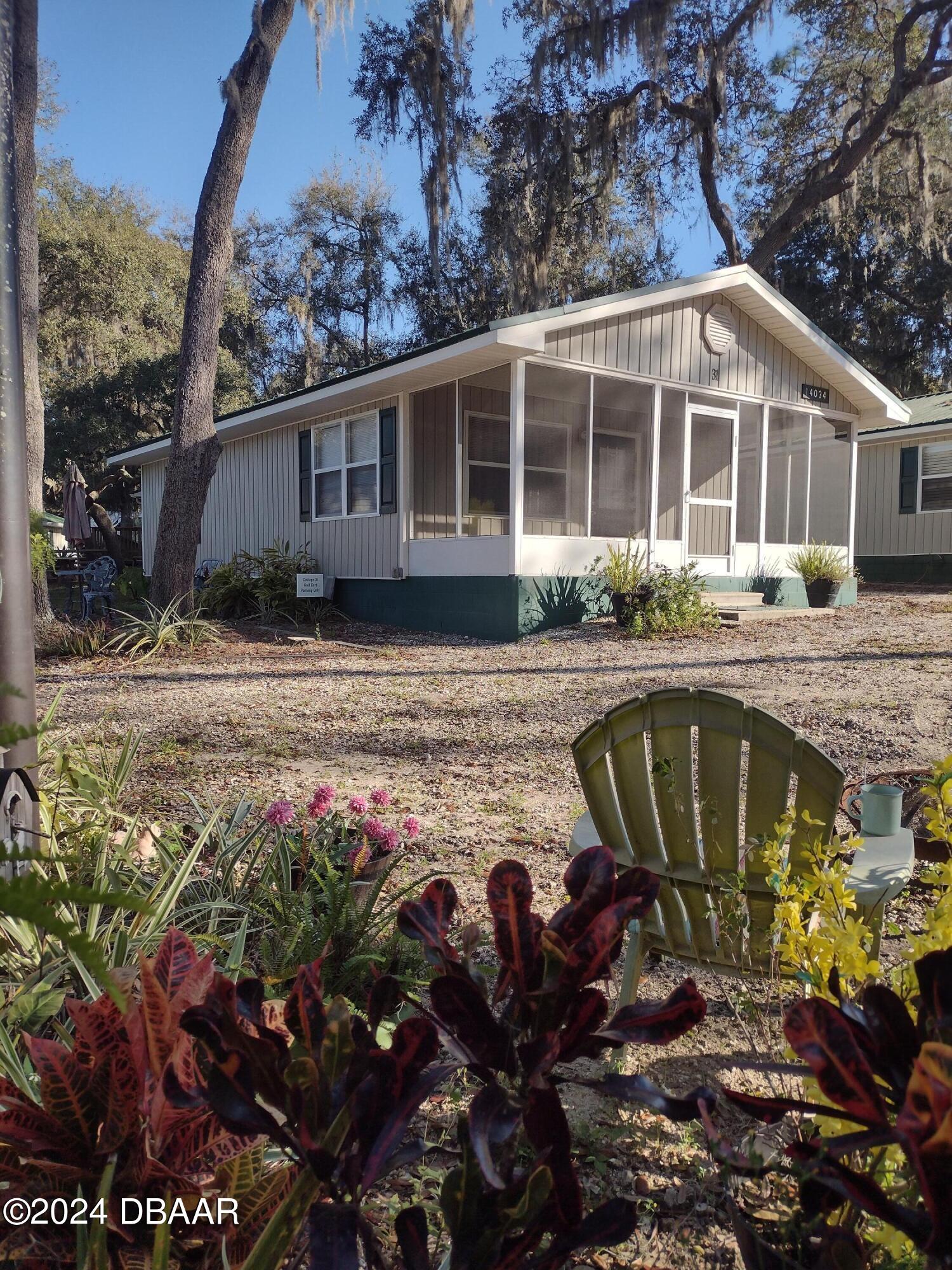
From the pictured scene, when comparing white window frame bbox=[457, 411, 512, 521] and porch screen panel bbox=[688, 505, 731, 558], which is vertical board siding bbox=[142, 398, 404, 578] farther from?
porch screen panel bbox=[688, 505, 731, 558]

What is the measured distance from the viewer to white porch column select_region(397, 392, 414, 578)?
35.3 ft

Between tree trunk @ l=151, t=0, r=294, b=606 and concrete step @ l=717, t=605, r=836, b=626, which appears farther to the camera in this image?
concrete step @ l=717, t=605, r=836, b=626

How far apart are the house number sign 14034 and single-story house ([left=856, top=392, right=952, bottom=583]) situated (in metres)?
3.19

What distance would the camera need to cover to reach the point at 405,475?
10.8 metres

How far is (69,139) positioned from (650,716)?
88.2 ft

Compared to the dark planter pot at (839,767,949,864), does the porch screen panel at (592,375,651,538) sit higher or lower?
higher

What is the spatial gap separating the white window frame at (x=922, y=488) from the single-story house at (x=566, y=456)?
274 centimetres

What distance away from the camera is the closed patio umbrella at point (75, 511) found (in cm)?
1246

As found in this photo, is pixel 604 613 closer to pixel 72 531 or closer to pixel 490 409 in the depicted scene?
pixel 490 409

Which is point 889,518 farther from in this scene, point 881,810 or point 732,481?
point 881,810

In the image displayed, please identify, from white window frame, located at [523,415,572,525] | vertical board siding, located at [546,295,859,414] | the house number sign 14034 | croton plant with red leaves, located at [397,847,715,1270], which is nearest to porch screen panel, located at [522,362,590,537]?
white window frame, located at [523,415,572,525]

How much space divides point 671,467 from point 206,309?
22.1 feet

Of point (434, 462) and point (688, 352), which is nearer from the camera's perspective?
point (688, 352)

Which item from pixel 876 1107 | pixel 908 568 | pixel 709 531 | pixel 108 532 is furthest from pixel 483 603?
pixel 108 532
